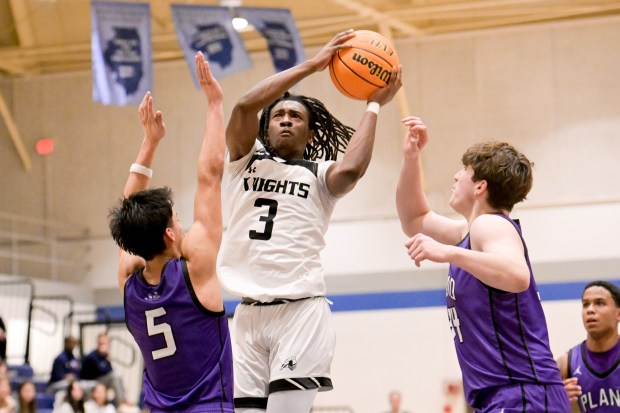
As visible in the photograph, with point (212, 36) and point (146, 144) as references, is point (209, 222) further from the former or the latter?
point (212, 36)

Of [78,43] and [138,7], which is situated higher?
[78,43]

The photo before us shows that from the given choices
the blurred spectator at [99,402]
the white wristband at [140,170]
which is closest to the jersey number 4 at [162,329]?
the white wristband at [140,170]

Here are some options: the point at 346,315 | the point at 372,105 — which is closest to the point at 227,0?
the point at 346,315

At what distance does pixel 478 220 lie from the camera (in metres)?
4.38

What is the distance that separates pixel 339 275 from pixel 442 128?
136 inches

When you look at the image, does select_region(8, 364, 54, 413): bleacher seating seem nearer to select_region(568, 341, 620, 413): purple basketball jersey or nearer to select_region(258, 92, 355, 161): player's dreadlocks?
select_region(258, 92, 355, 161): player's dreadlocks

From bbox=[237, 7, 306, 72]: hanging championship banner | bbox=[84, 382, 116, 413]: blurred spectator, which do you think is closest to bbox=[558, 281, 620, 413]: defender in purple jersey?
bbox=[84, 382, 116, 413]: blurred spectator

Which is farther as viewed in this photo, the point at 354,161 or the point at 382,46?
the point at 382,46

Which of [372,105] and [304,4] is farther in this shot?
[304,4]

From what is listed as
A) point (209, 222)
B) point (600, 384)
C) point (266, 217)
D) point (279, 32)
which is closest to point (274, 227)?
point (266, 217)

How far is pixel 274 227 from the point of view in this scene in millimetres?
5227

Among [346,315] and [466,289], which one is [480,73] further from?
[466,289]

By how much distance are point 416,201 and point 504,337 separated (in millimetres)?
1195

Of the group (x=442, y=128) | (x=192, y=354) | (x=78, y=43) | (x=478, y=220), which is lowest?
(x=192, y=354)
